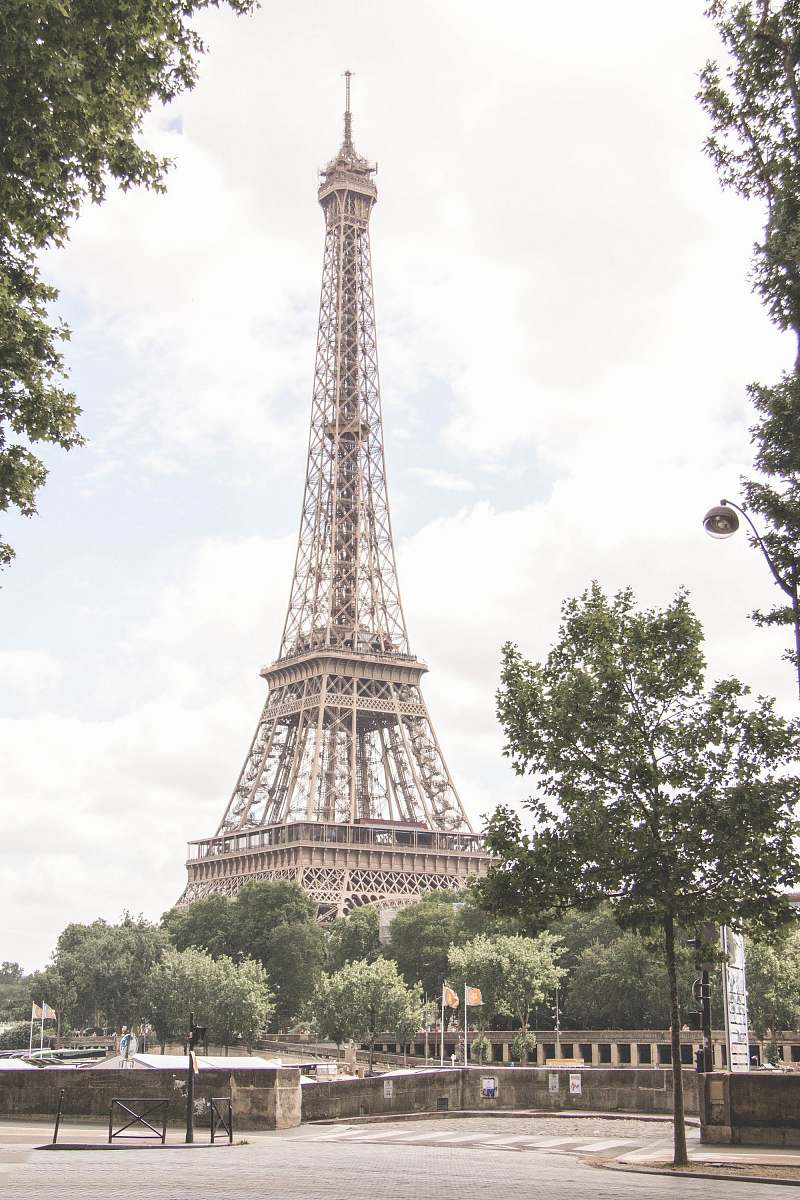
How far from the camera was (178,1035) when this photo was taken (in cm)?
11406

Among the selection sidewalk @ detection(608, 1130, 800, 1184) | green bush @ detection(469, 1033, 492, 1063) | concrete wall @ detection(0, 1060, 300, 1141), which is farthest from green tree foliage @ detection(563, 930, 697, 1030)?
sidewalk @ detection(608, 1130, 800, 1184)

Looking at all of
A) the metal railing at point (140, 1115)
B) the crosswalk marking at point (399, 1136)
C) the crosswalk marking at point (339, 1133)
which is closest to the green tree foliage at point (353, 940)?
the crosswalk marking at point (339, 1133)

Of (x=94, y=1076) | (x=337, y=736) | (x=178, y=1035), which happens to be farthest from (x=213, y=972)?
(x=94, y=1076)

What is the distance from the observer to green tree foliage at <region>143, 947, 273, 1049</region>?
99.8 m

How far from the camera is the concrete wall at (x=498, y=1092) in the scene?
43.0 meters

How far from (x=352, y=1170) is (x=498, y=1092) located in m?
22.5

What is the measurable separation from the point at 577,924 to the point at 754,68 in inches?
3692

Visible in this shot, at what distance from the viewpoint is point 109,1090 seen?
115 feet

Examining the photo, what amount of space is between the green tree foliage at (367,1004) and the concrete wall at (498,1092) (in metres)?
49.5

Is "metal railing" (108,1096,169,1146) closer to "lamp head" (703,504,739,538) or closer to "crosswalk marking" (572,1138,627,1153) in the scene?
"crosswalk marking" (572,1138,627,1153)

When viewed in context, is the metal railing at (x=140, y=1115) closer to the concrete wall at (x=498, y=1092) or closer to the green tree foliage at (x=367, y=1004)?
the concrete wall at (x=498, y=1092)

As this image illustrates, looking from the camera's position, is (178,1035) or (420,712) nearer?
(178,1035)

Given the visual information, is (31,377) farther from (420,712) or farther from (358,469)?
(358,469)

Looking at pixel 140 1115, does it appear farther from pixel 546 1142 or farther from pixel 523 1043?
pixel 523 1043
